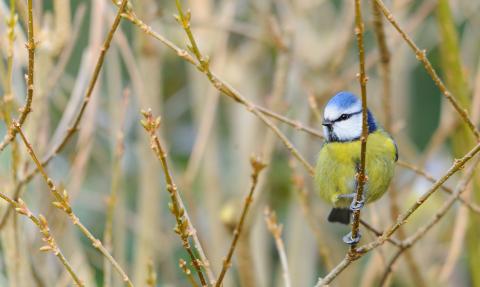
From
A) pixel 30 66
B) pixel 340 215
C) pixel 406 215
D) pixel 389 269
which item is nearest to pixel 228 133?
pixel 340 215

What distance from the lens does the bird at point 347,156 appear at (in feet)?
6.48

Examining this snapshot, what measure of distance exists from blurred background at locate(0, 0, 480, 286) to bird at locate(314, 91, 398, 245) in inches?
2.5

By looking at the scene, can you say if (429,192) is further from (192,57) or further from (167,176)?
(192,57)

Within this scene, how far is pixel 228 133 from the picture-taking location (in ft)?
13.8

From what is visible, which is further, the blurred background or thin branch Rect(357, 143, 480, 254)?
the blurred background

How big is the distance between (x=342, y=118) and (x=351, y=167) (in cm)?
13

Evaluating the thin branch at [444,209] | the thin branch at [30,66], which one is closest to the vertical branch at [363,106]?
the thin branch at [444,209]

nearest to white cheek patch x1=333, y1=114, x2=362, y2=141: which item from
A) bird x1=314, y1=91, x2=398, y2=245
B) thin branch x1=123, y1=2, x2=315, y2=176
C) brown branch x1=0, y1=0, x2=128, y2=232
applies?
bird x1=314, y1=91, x2=398, y2=245

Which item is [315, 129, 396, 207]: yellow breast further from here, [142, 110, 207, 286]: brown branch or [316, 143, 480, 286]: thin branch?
[142, 110, 207, 286]: brown branch

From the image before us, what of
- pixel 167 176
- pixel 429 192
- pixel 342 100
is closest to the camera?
pixel 167 176

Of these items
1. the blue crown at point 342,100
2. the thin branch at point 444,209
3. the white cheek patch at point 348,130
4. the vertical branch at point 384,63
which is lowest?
the thin branch at point 444,209

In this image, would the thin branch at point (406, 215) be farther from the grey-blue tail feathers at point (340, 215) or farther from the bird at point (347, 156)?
the grey-blue tail feathers at point (340, 215)

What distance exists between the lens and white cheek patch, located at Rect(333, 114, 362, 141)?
2.03 m

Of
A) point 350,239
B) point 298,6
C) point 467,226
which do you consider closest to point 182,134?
point 298,6
